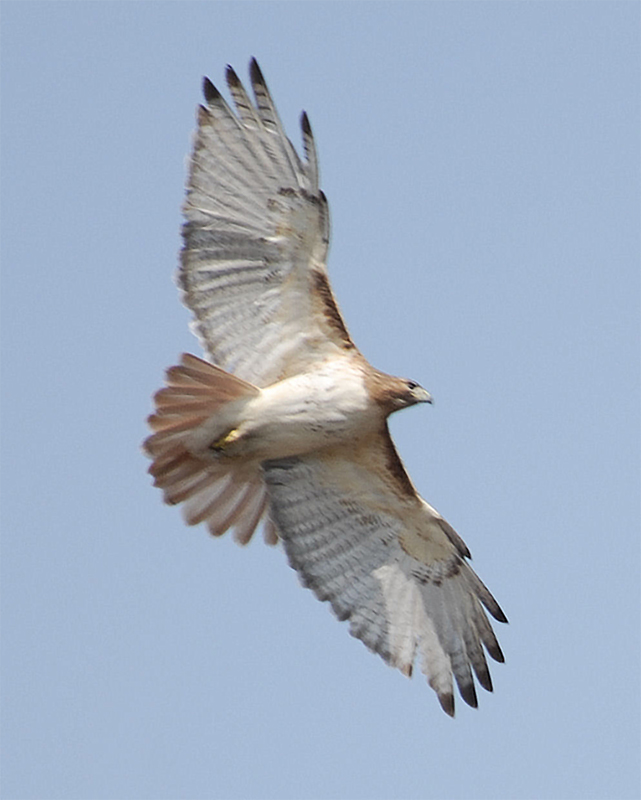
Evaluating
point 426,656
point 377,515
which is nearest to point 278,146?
point 377,515

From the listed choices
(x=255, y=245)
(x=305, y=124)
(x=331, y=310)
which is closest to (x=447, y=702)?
(x=331, y=310)

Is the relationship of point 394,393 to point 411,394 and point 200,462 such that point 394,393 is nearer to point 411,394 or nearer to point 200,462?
point 411,394

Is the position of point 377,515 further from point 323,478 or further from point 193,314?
point 193,314

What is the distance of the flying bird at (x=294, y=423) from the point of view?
37.7 ft

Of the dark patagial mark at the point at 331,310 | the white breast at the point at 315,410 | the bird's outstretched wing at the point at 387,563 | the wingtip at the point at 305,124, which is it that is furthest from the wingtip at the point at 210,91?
the bird's outstretched wing at the point at 387,563

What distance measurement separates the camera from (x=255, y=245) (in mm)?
11633

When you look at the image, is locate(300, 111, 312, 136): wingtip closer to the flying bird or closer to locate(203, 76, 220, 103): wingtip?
the flying bird

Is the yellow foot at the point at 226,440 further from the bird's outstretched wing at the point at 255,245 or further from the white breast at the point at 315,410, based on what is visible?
the bird's outstretched wing at the point at 255,245

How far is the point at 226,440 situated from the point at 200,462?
27 cm

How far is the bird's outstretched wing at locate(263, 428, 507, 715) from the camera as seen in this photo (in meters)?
12.0

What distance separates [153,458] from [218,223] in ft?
5.11

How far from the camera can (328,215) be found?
37.8 feet

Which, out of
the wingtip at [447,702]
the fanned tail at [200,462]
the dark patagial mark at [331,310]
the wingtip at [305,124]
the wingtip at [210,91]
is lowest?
the wingtip at [447,702]

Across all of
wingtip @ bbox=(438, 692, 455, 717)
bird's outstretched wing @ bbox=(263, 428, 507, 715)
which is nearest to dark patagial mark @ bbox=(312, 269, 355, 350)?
bird's outstretched wing @ bbox=(263, 428, 507, 715)
